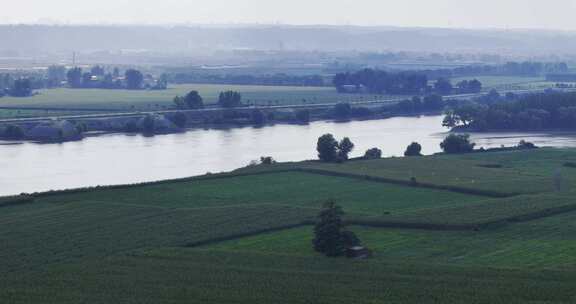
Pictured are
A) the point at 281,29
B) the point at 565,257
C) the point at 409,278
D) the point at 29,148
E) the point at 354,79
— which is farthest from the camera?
the point at 281,29

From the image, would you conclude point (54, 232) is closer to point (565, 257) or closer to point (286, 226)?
point (286, 226)

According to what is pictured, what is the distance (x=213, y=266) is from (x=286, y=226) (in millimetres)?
2383

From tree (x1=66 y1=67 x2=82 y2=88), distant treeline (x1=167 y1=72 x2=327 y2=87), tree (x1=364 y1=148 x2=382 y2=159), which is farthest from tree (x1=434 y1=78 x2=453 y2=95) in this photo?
tree (x1=364 y1=148 x2=382 y2=159)

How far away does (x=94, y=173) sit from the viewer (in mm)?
21719

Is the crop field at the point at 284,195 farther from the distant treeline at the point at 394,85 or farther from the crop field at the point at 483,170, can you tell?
the distant treeline at the point at 394,85

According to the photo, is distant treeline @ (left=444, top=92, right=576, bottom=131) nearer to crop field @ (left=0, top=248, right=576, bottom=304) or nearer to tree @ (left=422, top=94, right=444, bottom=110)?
tree @ (left=422, top=94, right=444, bottom=110)

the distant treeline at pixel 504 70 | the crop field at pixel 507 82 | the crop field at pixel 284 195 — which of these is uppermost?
the distant treeline at pixel 504 70

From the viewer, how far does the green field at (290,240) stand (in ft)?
39.4

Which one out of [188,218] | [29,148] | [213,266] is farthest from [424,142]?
[213,266]

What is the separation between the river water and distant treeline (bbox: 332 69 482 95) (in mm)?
9322

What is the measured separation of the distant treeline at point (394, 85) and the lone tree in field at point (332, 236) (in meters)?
28.7

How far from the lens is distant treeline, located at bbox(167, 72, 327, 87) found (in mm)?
46875

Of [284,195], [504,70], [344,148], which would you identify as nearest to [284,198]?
[284,195]

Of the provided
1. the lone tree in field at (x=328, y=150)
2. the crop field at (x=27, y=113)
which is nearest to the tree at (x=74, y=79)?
the crop field at (x=27, y=113)
